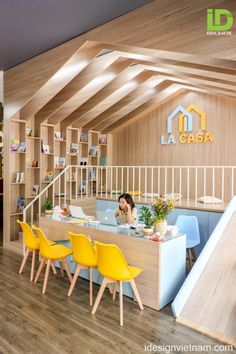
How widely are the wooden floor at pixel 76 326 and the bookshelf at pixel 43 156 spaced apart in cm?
293

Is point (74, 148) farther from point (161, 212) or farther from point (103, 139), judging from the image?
point (161, 212)

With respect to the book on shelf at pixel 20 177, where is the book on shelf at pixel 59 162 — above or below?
above

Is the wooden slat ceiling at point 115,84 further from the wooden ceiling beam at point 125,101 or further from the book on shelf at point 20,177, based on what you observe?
the book on shelf at point 20,177

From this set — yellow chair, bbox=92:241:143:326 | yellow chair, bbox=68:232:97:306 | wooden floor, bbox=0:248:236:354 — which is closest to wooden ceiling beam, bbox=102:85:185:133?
yellow chair, bbox=68:232:97:306

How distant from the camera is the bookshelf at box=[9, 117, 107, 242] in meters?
6.34

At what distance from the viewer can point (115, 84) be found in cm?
640

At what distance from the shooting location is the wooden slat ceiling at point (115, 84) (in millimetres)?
4215

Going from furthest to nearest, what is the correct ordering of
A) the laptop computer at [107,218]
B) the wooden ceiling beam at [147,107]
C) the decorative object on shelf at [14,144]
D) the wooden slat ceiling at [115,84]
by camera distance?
the wooden ceiling beam at [147,107] → the decorative object on shelf at [14,144] → the wooden slat ceiling at [115,84] → the laptop computer at [107,218]

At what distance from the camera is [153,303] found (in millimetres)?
3332

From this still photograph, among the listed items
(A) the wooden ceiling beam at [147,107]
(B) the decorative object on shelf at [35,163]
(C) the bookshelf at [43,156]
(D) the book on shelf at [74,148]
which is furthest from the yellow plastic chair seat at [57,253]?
(A) the wooden ceiling beam at [147,107]

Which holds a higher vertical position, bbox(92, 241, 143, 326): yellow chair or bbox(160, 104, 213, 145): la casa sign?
bbox(160, 104, 213, 145): la casa sign

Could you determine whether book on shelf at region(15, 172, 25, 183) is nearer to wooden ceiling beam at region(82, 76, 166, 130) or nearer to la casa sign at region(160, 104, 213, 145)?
wooden ceiling beam at region(82, 76, 166, 130)

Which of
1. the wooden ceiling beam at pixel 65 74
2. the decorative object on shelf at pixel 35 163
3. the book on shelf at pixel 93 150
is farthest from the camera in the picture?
the book on shelf at pixel 93 150

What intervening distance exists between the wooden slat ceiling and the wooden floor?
9.42ft
